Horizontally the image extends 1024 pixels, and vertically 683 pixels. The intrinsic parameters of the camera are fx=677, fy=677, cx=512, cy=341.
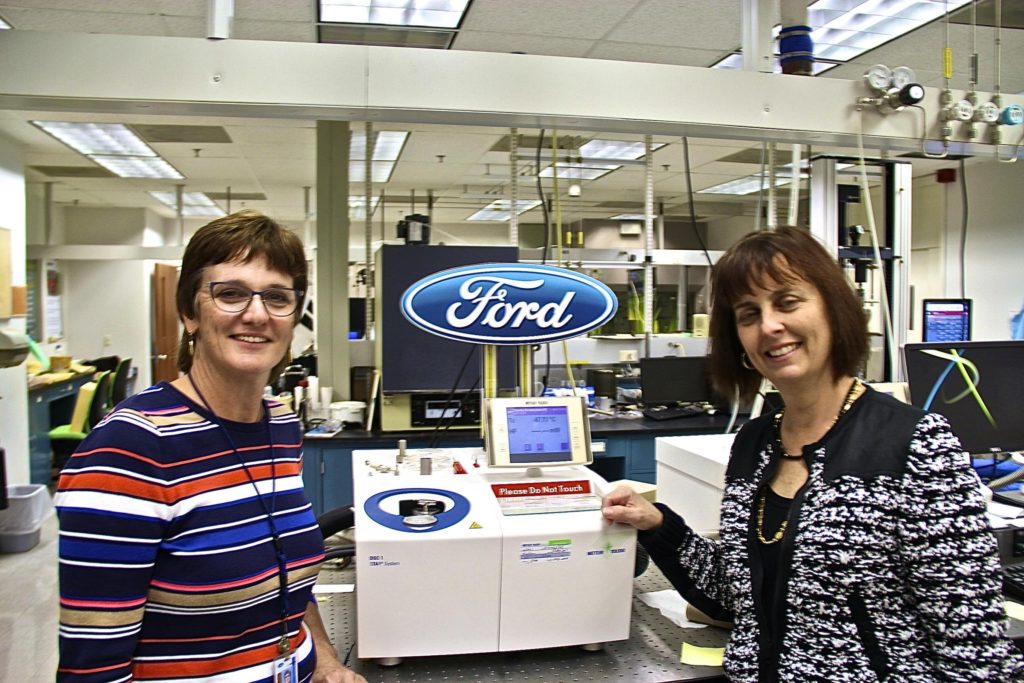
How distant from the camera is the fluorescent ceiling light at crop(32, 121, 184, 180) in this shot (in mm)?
5082

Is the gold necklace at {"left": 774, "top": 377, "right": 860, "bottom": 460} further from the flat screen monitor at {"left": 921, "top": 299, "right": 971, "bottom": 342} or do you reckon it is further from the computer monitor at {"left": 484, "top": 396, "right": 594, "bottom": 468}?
the flat screen monitor at {"left": 921, "top": 299, "right": 971, "bottom": 342}

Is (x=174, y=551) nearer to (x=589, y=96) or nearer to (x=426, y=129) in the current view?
(x=589, y=96)

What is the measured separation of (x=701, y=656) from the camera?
125cm

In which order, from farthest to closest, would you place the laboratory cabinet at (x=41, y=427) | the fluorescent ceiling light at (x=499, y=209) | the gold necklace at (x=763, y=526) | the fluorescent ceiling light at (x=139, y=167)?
the fluorescent ceiling light at (x=499, y=209) < the fluorescent ceiling light at (x=139, y=167) < the laboratory cabinet at (x=41, y=427) < the gold necklace at (x=763, y=526)

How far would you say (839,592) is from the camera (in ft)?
3.17

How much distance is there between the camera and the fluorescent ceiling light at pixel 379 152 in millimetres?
5398

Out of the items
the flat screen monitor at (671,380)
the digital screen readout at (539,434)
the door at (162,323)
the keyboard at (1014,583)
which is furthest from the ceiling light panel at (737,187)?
the door at (162,323)

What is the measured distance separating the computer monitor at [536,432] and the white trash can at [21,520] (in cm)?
395

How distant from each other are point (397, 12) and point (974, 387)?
9.68ft

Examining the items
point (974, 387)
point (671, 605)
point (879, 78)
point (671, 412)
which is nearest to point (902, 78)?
point (879, 78)

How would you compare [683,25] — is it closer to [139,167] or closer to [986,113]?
[986,113]

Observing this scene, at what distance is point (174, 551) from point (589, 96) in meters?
1.17

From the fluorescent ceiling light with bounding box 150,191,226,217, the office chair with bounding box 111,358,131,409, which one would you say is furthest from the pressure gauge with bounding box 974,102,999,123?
the fluorescent ceiling light with bounding box 150,191,226,217

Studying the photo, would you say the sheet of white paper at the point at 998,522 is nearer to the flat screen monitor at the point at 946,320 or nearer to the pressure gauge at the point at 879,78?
the pressure gauge at the point at 879,78
